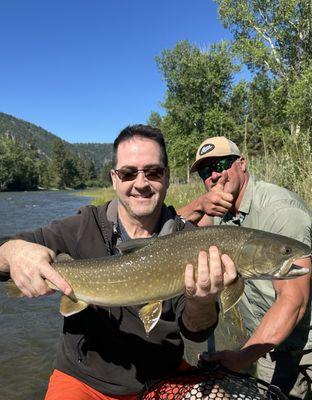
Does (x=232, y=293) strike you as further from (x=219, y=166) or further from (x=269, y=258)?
(x=219, y=166)

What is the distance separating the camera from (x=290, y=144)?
9.66 meters

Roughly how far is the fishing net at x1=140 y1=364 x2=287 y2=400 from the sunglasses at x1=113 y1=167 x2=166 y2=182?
137 centimetres

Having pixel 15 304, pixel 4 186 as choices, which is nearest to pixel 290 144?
pixel 15 304

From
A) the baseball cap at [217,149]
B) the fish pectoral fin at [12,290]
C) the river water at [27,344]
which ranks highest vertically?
the baseball cap at [217,149]

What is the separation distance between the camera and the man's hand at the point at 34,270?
280cm

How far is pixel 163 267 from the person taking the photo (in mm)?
2824

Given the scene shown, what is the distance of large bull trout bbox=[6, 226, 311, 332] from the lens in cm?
275

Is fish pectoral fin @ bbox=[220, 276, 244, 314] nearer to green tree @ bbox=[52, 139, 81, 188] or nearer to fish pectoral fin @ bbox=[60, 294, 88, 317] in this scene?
fish pectoral fin @ bbox=[60, 294, 88, 317]

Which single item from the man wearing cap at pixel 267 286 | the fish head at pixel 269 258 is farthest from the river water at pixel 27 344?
the fish head at pixel 269 258

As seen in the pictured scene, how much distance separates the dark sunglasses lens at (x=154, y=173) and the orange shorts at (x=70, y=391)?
147 cm

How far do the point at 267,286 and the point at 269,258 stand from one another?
3.77 ft

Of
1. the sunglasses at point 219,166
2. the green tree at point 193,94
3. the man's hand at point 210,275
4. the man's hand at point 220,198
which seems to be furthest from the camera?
the green tree at point 193,94

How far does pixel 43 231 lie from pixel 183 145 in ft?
112

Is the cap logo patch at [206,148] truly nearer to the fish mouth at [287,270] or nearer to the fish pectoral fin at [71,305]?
the fish mouth at [287,270]
